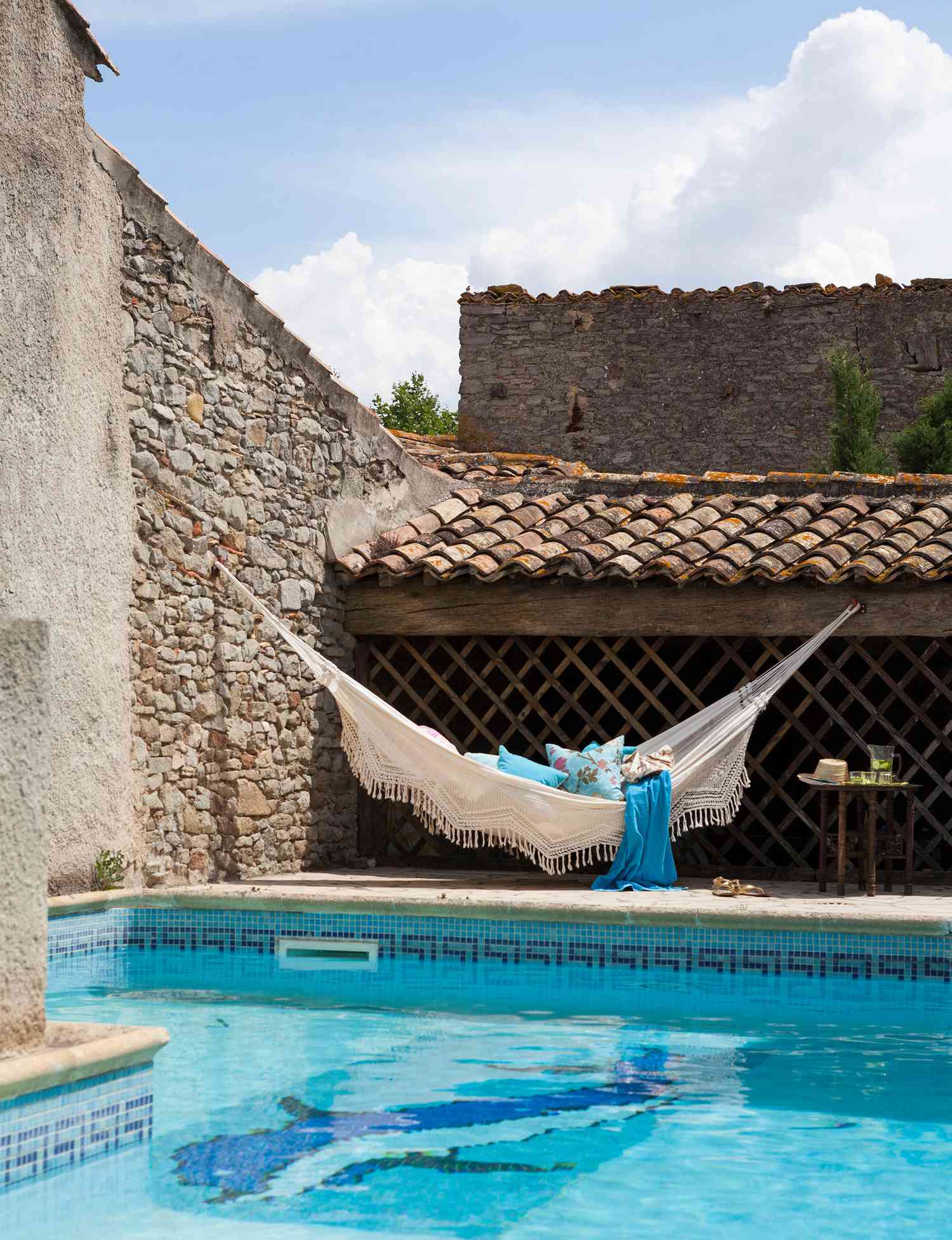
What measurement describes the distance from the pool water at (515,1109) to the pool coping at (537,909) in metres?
0.20

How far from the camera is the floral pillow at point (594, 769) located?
20.6ft

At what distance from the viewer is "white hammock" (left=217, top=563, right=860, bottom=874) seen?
609 cm

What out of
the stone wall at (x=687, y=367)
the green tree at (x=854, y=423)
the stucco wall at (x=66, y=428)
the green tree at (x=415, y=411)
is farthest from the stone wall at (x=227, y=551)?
the green tree at (x=415, y=411)

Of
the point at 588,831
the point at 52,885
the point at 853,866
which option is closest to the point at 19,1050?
the point at 52,885

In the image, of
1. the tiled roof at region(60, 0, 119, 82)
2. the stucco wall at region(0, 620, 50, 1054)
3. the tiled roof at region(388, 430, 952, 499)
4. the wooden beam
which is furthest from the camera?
the tiled roof at region(388, 430, 952, 499)

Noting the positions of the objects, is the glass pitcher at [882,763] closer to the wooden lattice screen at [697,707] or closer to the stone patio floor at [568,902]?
the wooden lattice screen at [697,707]

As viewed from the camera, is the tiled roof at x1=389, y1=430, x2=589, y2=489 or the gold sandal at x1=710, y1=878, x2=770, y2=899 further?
the tiled roof at x1=389, y1=430, x2=589, y2=489

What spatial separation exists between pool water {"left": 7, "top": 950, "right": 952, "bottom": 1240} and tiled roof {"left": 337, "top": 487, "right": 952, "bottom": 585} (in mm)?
2040

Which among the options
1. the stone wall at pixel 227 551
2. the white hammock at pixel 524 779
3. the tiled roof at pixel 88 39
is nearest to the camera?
the tiled roof at pixel 88 39

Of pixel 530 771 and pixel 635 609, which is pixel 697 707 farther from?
pixel 530 771

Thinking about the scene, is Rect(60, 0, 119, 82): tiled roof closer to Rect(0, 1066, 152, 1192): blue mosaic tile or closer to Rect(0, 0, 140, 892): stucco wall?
Rect(0, 0, 140, 892): stucco wall

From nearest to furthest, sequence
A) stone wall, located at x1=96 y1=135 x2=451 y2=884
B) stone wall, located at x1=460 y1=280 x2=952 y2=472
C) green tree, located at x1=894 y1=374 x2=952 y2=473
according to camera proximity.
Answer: stone wall, located at x1=96 y1=135 x2=451 y2=884
green tree, located at x1=894 y1=374 x2=952 y2=473
stone wall, located at x1=460 y1=280 x2=952 y2=472

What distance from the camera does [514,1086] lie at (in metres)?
3.67

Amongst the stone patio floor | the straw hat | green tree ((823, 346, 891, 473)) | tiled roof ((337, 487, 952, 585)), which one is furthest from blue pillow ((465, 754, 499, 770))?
green tree ((823, 346, 891, 473))
